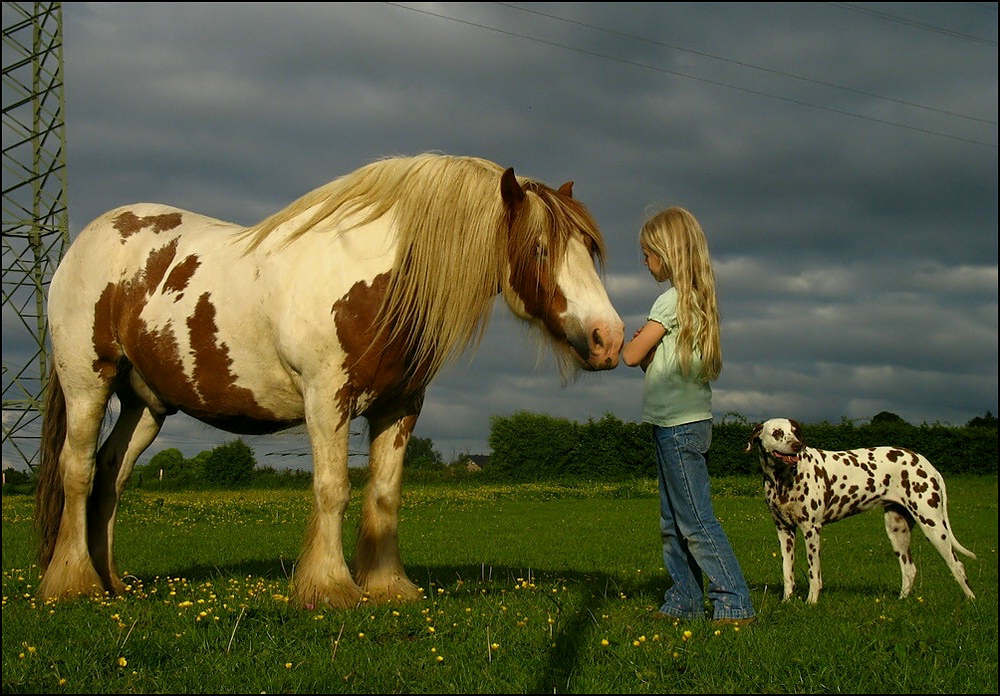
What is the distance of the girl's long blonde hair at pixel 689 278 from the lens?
5328 millimetres

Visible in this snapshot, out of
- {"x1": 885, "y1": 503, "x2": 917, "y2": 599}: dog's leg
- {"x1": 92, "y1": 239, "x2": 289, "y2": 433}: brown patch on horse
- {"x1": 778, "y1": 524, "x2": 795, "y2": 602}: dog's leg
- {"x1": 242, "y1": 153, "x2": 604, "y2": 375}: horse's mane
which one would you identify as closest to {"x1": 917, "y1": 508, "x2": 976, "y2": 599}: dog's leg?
{"x1": 885, "y1": 503, "x2": 917, "y2": 599}: dog's leg

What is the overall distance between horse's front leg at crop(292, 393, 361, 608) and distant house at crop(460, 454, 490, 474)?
29.0 m

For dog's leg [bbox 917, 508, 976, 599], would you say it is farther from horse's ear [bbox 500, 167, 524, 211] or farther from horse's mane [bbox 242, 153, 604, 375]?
horse's ear [bbox 500, 167, 524, 211]

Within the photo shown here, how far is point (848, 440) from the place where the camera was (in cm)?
3406

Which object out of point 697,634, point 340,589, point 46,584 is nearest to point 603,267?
point 697,634

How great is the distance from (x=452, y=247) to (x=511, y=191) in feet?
1.88

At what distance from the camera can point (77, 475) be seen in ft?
24.2

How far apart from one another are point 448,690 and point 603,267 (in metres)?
3.06

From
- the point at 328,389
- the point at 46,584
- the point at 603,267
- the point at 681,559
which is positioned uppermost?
the point at 603,267

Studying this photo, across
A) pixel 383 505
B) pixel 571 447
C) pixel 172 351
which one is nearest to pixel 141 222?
pixel 172 351

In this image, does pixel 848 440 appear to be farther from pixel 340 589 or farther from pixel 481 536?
pixel 340 589

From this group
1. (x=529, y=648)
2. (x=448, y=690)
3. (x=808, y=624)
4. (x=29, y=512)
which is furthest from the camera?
(x=29, y=512)

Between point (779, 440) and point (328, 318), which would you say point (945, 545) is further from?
point (328, 318)

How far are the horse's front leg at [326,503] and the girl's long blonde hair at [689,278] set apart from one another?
2.43m
